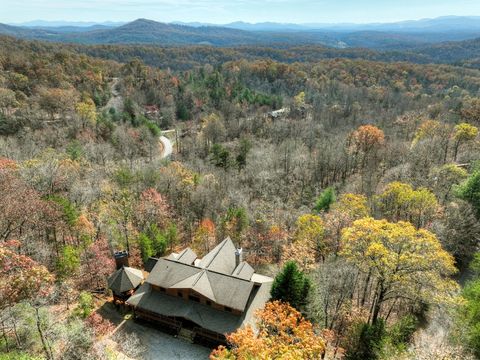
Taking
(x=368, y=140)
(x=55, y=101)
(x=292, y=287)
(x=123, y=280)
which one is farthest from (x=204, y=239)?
(x=55, y=101)

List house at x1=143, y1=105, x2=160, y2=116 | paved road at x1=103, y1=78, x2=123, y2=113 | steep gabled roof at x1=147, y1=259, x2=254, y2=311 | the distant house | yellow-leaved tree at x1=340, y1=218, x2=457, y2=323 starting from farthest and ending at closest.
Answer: house at x1=143, y1=105, x2=160, y2=116 → the distant house → paved road at x1=103, y1=78, x2=123, y2=113 → steep gabled roof at x1=147, y1=259, x2=254, y2=311 → yellow-leaved tree at x1=340, y1=218, x2=457, y2=323

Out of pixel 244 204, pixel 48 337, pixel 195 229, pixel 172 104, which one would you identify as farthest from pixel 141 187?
pixel 172 104

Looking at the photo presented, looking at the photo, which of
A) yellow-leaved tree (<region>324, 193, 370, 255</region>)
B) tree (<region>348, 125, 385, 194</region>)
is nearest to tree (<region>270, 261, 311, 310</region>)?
yellow-leaved tree (<region>324, 193, 370, 255</region>)

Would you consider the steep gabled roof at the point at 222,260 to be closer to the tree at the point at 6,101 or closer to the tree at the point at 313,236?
the tree at the point at 313,236

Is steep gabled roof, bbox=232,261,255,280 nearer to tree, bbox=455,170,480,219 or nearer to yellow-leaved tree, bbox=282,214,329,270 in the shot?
yellow-leaved tree, bbox=282,214,329,270

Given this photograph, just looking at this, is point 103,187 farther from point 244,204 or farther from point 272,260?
point 272,260
